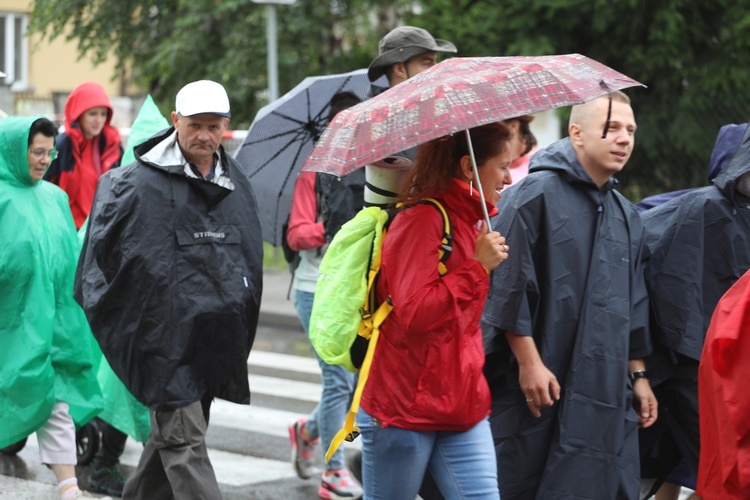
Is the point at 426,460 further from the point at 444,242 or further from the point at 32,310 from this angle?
the point at 32,310

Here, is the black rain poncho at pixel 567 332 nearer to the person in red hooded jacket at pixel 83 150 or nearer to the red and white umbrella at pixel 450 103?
the red and white umbrella at pixel 450 103

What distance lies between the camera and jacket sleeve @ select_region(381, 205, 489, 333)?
3938 mm

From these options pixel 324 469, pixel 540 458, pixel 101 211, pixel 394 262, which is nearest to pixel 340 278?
pixel 394 262

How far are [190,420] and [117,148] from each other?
398 centimetres

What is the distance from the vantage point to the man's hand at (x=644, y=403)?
15.9 feet

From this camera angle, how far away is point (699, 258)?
496 cm

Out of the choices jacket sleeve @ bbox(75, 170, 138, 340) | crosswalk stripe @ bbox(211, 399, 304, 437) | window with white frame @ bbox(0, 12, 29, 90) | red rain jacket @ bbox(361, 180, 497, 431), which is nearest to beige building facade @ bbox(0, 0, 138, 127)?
window with white frame @ bbox(0, 12, 29, 90)

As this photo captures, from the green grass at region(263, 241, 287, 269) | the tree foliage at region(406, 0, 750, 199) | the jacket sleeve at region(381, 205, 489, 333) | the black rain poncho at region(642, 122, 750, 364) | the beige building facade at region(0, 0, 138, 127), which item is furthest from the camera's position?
the beige building facade at region(0, 0, 138, 127)

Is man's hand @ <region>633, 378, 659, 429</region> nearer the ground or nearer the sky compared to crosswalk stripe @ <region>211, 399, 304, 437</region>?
nearer the sky

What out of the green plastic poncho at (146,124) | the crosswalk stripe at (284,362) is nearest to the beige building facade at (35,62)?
the crosswalk stripe at (284,362)

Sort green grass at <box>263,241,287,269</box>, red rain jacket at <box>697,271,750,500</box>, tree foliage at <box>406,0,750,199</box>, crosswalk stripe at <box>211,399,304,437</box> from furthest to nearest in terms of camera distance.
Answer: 1. green grass at <box>263,241,287,269</box>
2. tree foliage at <box>406,0,750,199</box>
3. crosswalk stripe at <box>211,399,304,437</box>
4. red rain jacket at <box>697,271,750,500</box>

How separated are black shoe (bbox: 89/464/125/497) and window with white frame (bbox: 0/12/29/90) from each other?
31.0 metres

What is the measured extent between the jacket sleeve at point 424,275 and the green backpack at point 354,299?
0.07 meters

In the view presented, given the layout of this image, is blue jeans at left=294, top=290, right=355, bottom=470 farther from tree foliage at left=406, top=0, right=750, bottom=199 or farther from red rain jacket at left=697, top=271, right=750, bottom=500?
tree foliage at left=406, top=0, right=750, bottom=199
